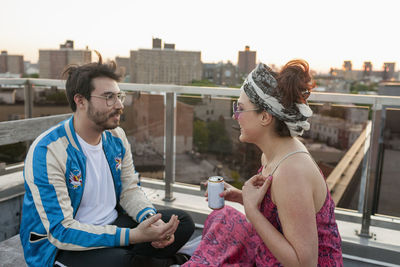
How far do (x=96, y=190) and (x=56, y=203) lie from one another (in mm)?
343

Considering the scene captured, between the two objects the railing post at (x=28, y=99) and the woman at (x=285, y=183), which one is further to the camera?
the railing post at (x=28, y=99)

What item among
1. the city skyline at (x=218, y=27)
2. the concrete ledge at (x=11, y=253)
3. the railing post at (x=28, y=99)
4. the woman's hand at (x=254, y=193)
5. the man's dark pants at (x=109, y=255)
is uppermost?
the city skyline at (x=218, y=27)

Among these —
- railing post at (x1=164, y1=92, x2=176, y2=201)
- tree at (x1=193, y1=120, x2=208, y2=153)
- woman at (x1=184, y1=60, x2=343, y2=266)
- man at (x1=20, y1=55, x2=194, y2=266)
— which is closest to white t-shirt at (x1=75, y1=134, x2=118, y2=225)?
man at (x1=20, y1=55, x2=194, y2=266)

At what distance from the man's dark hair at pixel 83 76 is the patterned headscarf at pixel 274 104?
1091mm

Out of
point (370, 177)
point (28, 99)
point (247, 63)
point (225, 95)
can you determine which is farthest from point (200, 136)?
point (247, 63)

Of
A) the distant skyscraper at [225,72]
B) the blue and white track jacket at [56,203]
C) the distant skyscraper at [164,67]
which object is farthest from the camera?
the distant skyscraper at [225,72]

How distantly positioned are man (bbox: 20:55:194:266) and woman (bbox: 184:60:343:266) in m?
0.47

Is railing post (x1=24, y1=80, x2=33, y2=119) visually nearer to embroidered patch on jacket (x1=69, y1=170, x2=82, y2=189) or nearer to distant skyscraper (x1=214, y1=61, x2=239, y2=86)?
embroidered patch on jacket (x1=69, y1=170, x2=82, y2=189)

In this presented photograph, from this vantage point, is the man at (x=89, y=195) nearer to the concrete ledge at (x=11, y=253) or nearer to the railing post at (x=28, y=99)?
the concrete ledge at (x=11, y=253)

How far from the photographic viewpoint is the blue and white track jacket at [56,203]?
1879 millimetres

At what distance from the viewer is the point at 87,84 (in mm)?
2225

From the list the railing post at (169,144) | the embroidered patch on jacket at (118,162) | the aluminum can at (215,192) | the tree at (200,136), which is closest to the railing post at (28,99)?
the railing post at (169,144)

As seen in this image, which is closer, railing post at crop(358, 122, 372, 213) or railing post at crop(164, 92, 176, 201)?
railing post at crop(358, 122, 372, 213)

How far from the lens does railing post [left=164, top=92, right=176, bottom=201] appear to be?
359 cm
